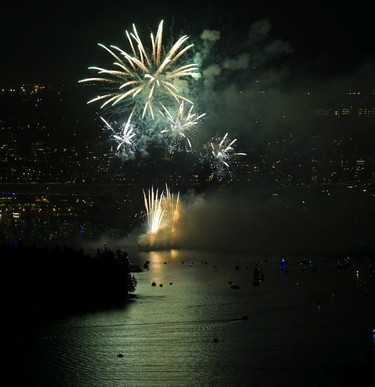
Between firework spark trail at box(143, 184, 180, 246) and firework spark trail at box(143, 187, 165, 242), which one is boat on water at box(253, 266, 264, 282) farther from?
firework spark trail at box(143, 184, 180, 246)

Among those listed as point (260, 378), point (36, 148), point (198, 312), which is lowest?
point (260, 378)

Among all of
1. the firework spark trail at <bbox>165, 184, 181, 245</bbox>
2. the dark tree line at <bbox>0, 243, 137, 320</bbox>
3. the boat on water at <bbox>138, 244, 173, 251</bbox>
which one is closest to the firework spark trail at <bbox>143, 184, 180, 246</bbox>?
the firework spark trail at <bbox>165, 184, 181, 245</bbox>

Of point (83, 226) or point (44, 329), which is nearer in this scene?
point (44, 329)

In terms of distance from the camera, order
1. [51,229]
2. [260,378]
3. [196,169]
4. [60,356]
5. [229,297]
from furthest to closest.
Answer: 1. [51,229]
2. [196,169]
3. [229,297]
4. [60,356]
5. [260,378]

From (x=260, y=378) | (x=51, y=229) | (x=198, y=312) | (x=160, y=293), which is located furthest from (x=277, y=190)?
(x=260, y=378)

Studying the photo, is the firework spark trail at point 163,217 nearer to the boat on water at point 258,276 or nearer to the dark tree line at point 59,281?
the boat on water at point 258,276

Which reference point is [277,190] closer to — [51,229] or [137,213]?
[137,213]

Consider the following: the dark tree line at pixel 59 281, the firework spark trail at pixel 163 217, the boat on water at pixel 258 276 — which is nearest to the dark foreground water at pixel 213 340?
the boat on water at pixel 258 276
